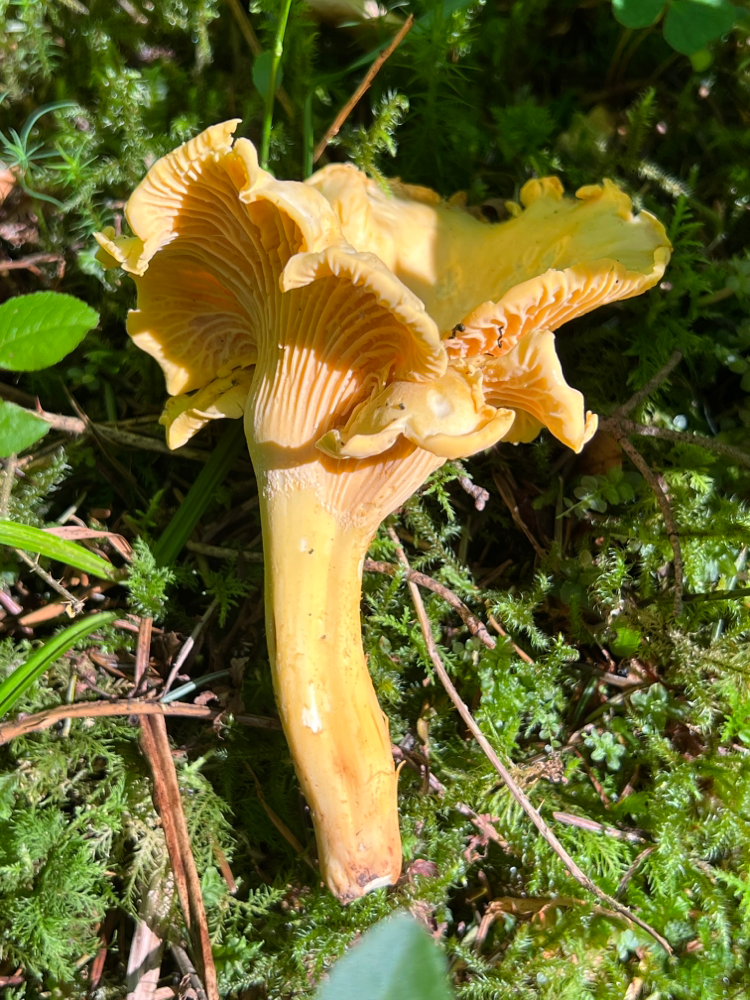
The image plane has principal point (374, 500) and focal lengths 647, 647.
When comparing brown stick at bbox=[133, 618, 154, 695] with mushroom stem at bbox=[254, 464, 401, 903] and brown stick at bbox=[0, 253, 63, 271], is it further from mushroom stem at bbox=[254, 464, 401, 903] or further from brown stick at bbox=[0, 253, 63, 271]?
brown stick at bbox=[0, 253, 63, 271]

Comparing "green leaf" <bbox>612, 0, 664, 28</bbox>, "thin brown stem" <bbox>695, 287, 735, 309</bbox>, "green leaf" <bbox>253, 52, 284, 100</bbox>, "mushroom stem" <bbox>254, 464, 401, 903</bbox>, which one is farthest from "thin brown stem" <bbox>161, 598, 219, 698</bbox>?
"green leaf" <bbox>612, 0, 664, 28</bbox>

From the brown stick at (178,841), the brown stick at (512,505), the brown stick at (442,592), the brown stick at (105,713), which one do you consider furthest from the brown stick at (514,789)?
the brown stick at (178,841)

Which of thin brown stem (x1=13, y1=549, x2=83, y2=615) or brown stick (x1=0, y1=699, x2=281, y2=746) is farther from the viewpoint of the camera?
thin brown stem (x1=13, y1=549, x2=83, y2=615)

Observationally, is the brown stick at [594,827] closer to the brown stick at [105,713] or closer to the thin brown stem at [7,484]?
the brown stick at [105,713]

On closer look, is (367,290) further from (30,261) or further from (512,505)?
(30,261)

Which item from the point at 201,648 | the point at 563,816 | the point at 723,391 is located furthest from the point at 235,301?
the point at 563,816

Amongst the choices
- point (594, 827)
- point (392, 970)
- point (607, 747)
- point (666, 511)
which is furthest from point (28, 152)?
point (594, 827)
